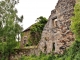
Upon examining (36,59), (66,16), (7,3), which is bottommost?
(36,59)

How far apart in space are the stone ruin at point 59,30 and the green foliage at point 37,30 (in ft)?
25.6

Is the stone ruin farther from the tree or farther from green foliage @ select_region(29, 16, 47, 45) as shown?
green foliage @ select_region(29, 16, 47, 45)

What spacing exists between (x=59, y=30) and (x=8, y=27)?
660 cm

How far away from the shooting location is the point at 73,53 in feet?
62.1

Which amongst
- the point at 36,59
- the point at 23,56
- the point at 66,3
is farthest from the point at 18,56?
the point at 66,3

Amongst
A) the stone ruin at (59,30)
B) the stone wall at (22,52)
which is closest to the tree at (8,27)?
the stone wall at (22,52)

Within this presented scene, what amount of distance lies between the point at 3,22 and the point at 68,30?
873 cm

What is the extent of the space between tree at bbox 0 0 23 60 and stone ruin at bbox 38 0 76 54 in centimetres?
379

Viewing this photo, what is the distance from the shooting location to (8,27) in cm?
2658

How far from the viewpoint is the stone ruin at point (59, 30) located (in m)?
21.3

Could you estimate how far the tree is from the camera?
26250mm

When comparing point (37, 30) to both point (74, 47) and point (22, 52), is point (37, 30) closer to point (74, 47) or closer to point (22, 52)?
point (22, 52)

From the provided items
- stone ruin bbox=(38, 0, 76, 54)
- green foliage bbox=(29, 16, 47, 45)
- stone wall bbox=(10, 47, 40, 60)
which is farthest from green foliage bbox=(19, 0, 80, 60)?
green foliage bbox=(29, 16, 47, 45)

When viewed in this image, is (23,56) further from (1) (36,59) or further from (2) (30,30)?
(2) (30,30)
